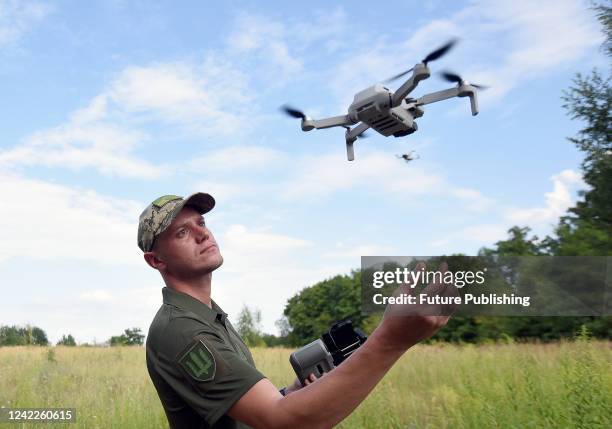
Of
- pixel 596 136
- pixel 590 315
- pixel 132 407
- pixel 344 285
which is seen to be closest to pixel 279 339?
pixel 344 285

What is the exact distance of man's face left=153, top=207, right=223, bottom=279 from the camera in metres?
2.70

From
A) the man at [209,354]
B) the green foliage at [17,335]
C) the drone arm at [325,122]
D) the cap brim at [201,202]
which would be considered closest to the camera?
the man at [209,354]

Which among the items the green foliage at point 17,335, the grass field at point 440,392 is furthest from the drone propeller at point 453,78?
the green foliage at point 17,335

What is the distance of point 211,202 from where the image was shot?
294cm

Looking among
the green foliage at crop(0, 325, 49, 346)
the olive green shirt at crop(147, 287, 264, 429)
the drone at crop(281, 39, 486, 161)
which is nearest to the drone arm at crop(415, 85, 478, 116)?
the drone at crop(281, 39, 486, 161)

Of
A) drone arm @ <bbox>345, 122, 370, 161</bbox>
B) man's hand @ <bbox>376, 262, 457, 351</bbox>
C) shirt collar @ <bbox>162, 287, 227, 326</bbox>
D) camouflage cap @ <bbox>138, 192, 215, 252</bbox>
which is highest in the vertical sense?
drone arm @ <bbox>345, 122, 370, 161</bbox>

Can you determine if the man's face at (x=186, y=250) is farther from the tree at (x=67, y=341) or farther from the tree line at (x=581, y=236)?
the tree at (x=67, y=341)

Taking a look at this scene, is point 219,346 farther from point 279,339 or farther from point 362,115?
point 279,339

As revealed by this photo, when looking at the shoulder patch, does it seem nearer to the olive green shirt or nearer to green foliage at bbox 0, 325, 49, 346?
the olive green shirt

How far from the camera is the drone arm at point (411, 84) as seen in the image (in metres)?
5.20

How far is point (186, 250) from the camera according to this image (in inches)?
106

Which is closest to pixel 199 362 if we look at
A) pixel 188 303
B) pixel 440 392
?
pixel 188 303

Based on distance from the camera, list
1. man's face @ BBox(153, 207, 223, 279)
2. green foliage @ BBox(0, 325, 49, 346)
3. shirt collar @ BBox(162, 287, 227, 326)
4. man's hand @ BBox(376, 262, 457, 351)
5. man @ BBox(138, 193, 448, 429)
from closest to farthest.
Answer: man's hand @ BBox(376, 262, 457, 351), man @ BBox(138, 193, 448, 429), shirt collar @ BBox(162, 287, 227, 326), man's face @ BBox(153, 207, 223, 279), green foliage @ BBox(0, 325, 49, 346)

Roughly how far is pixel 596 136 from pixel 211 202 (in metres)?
16.9
